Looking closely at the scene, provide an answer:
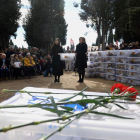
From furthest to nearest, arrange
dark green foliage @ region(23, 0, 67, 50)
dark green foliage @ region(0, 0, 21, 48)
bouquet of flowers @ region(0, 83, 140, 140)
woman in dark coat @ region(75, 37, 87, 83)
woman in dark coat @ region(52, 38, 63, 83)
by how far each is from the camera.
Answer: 1. dark green foliage @ region(23, 0, 67, 50)
2. dark green foliage @ region(0, 0, 21, 48)
3. woman in dark coat @ region(52, 38, 63, 83)
4. woman in dark coat @ region(75, 37, 87, 83)
5. bouquet of flowers @ region(0, 83, 140, 140)

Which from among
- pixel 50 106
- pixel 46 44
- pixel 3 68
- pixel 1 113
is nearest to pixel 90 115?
pixel 50 106

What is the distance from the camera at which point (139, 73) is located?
7098 millimetres

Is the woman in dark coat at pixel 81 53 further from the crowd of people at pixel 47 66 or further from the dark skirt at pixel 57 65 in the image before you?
the dark skirt at pixel 57 65

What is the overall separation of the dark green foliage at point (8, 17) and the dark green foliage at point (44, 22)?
7254mm

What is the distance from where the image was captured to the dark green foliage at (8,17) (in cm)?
1864

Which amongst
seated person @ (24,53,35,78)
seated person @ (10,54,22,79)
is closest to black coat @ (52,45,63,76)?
seated person @ (24,53,35,78)

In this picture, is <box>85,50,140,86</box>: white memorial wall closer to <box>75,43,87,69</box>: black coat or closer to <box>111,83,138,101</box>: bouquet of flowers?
<box>75,43,87,69</box>: black coat

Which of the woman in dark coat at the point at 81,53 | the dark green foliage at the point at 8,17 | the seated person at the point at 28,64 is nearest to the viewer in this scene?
the woman in dark coat at the point at 81,53

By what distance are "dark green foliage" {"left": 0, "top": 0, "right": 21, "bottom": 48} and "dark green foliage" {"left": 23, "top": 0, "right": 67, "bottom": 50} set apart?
725 cm

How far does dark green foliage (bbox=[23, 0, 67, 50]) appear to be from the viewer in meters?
27.5

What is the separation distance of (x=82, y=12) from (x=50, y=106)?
26.3m

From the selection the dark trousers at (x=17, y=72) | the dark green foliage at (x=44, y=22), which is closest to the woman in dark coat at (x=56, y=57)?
the dark trousers at (x=17, y=72)

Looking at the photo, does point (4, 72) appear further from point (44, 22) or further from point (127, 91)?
point (44, 22)

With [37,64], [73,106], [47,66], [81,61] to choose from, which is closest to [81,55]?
[81,61]
